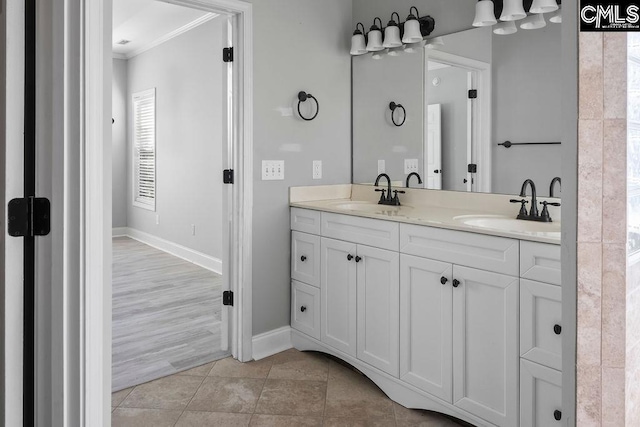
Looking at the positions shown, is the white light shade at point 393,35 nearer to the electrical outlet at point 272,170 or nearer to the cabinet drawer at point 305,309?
the electrical outlet at point 272,170

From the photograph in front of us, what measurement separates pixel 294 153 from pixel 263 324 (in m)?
1.06

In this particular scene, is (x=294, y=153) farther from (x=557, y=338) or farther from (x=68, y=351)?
(x=68, y=351)

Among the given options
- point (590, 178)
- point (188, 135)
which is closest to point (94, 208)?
point (590, 178)

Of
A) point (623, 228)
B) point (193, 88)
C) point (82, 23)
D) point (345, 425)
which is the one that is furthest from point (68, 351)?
point (193, 88)

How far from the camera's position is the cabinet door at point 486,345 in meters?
1.85

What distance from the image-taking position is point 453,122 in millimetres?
2721

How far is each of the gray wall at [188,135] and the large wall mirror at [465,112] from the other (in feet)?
7.00

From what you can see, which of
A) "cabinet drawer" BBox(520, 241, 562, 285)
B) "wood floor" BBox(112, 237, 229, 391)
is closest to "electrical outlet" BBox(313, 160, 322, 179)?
"wood floor" BBox(112, 237, 229, 391)

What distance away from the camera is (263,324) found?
2.92m

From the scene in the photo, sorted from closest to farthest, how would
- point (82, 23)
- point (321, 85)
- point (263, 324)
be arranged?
point (82, 23) → point (263, 324) → point (321, 85)

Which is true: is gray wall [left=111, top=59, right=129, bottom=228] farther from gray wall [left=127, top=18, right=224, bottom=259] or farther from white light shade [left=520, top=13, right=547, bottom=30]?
white light shade [left=520, top=13, right=547, bottom=30]

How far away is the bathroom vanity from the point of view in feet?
5.82

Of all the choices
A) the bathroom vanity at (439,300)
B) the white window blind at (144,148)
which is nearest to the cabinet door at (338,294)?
the bathroom vanity at (439,300)

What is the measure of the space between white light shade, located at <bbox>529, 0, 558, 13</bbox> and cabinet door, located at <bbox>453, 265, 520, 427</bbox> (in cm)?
124
